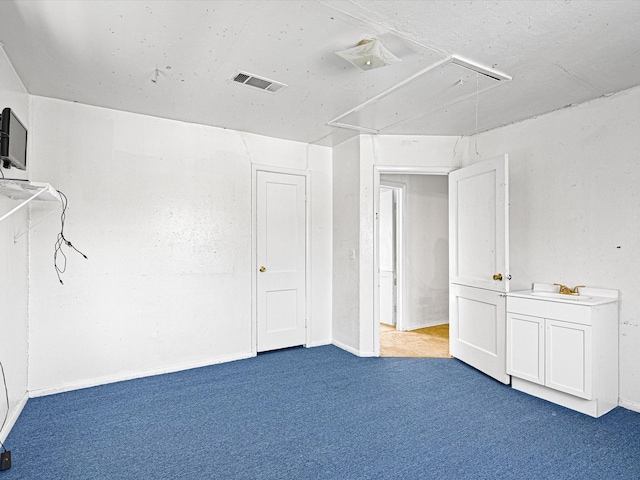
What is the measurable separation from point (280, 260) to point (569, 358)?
296 centimetres

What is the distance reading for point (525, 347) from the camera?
3271 mm

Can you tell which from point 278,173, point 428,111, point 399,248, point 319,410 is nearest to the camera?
point 319,410

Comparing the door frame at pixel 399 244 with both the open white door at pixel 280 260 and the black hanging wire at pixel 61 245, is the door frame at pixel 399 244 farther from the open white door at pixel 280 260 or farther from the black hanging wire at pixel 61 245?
the black hanging wire at pixel 61 245

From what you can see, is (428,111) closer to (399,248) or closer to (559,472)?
(399,248)

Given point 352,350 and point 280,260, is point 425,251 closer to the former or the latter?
point 352,350

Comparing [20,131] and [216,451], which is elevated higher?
[20,131]

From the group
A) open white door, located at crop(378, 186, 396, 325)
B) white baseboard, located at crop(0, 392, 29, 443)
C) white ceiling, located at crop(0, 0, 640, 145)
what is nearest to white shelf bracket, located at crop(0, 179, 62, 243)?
white ceiling, located at crop(0, 0, 640, 145)

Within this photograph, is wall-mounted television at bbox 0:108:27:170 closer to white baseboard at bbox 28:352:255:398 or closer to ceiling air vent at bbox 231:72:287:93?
ceiling air vent at bbox 231:72:287:93

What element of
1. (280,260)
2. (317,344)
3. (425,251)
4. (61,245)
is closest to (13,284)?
(61,245)

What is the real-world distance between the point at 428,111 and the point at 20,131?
3.17m

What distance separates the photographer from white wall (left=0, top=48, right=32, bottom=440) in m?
2.52

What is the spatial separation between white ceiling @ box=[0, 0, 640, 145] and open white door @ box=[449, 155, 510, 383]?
70 cm

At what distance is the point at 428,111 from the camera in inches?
143

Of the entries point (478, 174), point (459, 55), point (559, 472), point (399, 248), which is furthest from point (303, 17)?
point (399, 248)
